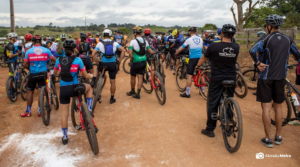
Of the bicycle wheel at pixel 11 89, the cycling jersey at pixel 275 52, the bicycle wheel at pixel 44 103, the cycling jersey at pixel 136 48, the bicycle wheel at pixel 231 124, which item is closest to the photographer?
the bicycle wheel at pixel 231 124

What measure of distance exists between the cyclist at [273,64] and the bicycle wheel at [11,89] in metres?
7.03

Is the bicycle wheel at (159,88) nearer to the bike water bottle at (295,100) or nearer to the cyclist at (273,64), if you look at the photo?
the cyclist at (273,64)

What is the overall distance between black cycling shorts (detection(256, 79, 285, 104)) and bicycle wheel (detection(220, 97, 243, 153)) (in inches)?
25.1

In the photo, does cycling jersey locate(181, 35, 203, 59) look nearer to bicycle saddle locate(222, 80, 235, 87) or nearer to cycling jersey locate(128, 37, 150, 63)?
cycling jersey locate(128, 37, 150, 63)

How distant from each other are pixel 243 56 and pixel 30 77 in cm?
1265

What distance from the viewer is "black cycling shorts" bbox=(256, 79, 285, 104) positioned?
13.9 feet

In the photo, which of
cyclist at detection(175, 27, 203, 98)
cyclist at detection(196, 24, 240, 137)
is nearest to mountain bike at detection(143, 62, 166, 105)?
cyclist at detection(175, 27, 203, 98)

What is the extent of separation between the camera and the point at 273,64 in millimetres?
4184

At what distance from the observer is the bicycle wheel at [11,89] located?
738 cm

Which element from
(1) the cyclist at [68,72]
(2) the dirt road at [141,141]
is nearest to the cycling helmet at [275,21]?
(2) the dirt road at [141,141]

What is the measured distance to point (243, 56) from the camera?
14836mm

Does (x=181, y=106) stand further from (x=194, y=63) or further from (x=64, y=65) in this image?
(x=64, y=65)

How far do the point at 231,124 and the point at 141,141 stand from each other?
68.5 inches

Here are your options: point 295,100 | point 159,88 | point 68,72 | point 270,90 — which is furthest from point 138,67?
point 295,100
